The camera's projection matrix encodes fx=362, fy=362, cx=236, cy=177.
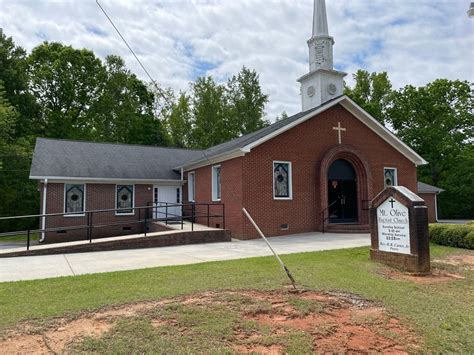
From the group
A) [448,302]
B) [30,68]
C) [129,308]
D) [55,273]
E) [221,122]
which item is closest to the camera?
[129,308]

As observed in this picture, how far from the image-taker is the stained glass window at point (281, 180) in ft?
50.4

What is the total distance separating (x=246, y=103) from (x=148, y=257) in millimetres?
34600

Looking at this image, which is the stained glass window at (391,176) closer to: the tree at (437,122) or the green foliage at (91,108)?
the tree at (437,122)

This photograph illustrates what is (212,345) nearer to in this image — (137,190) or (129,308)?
(129,308)

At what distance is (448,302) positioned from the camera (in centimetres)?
557

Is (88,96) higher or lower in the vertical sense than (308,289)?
higher

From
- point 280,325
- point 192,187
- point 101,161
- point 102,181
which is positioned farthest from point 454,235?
point 101,161

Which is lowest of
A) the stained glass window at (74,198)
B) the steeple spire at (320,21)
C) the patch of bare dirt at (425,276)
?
the patch of bare dirt at (425,276)

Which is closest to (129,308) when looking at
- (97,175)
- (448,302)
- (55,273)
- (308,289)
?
(308,289)

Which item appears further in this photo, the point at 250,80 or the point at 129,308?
the point at 250,80

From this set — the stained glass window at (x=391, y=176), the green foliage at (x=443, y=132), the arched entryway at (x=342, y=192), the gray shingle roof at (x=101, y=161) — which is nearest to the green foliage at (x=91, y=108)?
the gray shingle roof at (x=101, y=161)

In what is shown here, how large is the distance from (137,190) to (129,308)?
49.1 feet

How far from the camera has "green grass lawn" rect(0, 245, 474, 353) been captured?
4.67m

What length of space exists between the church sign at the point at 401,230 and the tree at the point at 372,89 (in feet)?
107
